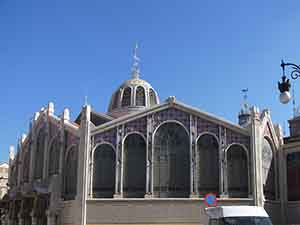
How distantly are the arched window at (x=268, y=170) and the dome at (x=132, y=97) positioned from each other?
1551 centimetres

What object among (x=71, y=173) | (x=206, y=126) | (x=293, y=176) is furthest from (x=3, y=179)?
(x=293, y=176)

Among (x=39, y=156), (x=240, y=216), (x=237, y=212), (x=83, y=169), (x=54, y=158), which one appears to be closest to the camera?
(x=240, y=216)

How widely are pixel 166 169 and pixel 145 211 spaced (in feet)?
13.2

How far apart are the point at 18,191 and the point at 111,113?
13484 mm

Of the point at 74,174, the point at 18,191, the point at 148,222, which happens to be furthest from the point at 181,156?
the point at 18,191

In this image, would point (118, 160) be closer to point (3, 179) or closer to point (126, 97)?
point (126, 97)

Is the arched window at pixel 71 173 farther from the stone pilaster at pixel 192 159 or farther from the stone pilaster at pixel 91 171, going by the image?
the stone pilaster at pixel 192 159

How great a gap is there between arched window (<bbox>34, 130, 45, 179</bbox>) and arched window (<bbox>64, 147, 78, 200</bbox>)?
17.6 feet

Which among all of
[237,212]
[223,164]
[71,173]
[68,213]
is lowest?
[68,213]

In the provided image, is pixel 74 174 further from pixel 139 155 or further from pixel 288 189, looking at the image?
pixel 288 189

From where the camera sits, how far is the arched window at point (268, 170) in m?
43.7

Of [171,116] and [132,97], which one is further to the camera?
[132,97]

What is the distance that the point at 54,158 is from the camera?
47.0 metres

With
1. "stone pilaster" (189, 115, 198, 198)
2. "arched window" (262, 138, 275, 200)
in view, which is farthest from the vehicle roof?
"arched window" (262, 138, 275, 200)
